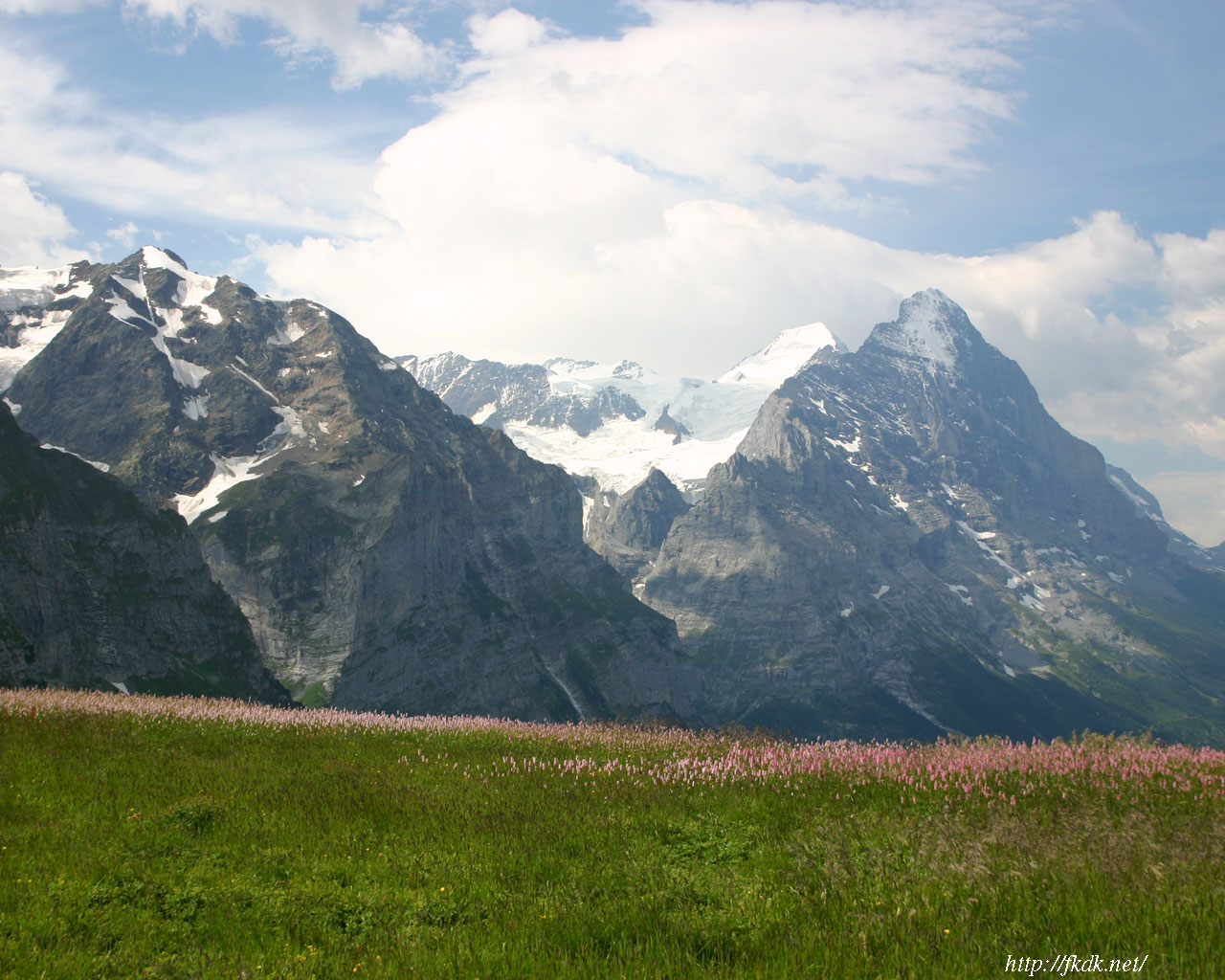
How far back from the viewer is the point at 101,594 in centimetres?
15375

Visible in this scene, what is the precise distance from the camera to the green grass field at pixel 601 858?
8469 millimetres

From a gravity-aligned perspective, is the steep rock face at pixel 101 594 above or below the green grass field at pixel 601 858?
below

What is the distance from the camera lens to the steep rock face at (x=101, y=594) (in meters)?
131

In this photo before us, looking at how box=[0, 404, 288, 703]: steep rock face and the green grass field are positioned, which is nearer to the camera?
the green grass field

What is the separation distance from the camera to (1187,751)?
15.8 meters

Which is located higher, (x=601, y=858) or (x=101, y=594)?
(x=601, y=858)

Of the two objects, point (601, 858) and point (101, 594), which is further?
point (101, 594)

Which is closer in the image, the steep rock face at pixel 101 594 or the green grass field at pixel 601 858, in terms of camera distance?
the green grass field at pixel 601 858

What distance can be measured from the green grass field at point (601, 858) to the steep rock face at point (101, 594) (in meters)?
125

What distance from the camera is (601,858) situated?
38.3 feet

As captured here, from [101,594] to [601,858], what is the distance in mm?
169020

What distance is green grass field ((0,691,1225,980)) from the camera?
8.47 m

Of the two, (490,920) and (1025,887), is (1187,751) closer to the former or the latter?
(1025,887)

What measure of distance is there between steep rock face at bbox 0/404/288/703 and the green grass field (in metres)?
125
